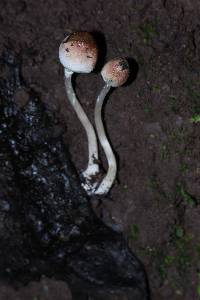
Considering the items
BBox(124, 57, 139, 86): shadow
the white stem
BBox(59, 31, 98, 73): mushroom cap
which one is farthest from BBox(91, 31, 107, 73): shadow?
BBox(59, 31, 98, 73): mushroom cap

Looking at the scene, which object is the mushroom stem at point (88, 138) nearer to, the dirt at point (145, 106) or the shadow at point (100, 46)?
the dirt at point (145, 106)

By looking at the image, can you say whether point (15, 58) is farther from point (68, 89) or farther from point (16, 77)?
point (68, 89)

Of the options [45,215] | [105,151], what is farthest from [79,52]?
[45,215]

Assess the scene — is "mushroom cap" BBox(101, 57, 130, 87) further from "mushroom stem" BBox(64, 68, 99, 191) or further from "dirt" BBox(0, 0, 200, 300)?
"dirt" BBox(0, 0, 200, 300)

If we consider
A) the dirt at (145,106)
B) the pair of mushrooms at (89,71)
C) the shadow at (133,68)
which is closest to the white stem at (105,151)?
the pair of mushrooms at (89,71)

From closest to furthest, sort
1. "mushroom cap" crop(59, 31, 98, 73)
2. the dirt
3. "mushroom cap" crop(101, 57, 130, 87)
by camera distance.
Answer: "mushroom cap" crop(59, 31, 98, 73) → "mushroom cap" crop(101, 57, 130, 87) → the dirt

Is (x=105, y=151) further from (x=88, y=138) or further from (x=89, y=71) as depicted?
(x=89, y=71)

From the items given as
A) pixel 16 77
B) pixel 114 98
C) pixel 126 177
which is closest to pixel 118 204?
pixel 126 177

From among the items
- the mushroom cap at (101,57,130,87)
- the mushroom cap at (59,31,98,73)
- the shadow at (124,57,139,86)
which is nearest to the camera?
the mushroom cap at (59,31,98,73)
